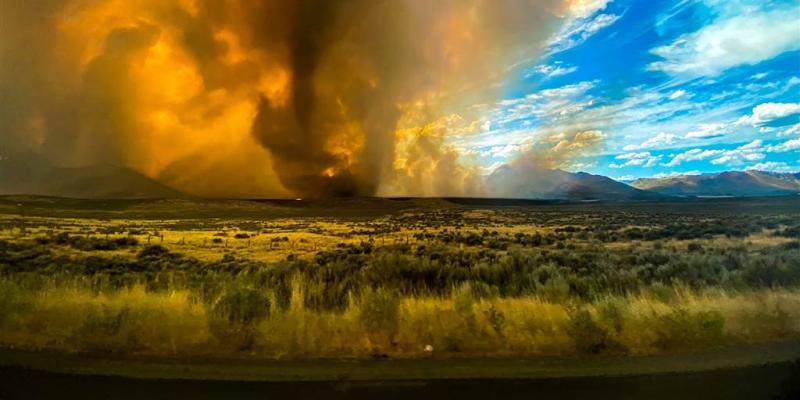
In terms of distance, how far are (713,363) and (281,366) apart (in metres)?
6.15

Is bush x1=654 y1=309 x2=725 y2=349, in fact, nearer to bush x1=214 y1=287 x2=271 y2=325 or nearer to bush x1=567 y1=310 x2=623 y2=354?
bush x1=567 y1=310 x2=623 y2=354

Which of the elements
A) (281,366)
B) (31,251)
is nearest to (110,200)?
(31,251)

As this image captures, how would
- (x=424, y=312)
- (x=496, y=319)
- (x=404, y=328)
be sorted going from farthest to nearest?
(x=424, y=312) → (x=496, y=319) → (x=404, y=328)

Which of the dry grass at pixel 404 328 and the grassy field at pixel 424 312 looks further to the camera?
the grassy field at pixel 424 312

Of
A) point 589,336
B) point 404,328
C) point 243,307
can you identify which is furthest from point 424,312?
point 243,307

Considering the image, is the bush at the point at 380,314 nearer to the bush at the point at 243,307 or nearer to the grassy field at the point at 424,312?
the grassy field at the point at 424,312

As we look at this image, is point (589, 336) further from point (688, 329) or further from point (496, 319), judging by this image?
point (688, 329)

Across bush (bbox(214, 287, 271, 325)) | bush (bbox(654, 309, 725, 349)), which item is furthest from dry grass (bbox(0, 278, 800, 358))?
bush (bbox(214, 287, 271, 325))

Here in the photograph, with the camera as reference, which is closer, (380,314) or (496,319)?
(496,319)

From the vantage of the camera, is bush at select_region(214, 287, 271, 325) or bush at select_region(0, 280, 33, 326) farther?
bush at select_region(0, 280, 33, 326)

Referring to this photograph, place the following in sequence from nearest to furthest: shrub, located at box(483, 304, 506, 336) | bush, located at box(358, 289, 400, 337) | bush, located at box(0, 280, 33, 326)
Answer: shrub, located at box(483, 304, 506, 336) → bush, located at box(358, 289, 400, 337) → bush, located at box(0, 280, 33, 326)

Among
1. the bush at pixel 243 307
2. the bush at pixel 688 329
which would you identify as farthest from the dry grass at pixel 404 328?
the bush at pixel 243 307

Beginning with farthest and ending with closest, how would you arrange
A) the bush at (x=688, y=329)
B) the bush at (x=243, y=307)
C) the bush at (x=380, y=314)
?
the bush at (x=243, y=307) → the bush at (x=380, y=314) → the bush at (x=688, y=329)

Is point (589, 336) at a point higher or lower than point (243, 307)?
lower
